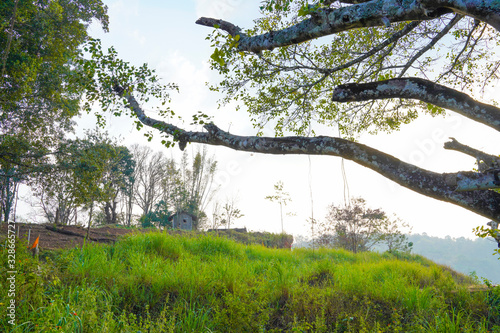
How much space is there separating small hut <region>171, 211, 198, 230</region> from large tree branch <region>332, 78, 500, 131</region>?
23434mm

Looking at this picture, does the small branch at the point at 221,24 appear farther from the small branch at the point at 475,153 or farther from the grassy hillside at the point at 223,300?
the grassy hillside at the point at 223,300

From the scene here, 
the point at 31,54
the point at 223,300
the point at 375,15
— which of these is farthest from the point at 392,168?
the point at 31,54

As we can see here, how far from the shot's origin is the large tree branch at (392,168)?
121 inches

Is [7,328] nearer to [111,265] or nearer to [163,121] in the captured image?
[111,265]

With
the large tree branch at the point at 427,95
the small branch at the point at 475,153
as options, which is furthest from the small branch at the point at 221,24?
the small branch at the point at 475,153

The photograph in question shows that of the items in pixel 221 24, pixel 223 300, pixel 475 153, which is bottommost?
pixel 223 300

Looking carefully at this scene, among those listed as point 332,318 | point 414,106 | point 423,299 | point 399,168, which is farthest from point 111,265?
point 414,106

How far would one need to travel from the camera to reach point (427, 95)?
11.2 ft

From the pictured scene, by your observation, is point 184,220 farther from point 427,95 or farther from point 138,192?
point 427,95

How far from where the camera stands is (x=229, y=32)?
4488 millimetres

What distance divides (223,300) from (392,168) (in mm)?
3262

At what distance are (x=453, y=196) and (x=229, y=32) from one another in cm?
358

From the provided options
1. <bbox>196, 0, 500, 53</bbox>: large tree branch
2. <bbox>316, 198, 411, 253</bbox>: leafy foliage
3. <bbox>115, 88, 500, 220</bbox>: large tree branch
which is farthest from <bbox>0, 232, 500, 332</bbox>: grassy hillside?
<bbox>316, 198, 411, 253</bbox>: leafy foliage

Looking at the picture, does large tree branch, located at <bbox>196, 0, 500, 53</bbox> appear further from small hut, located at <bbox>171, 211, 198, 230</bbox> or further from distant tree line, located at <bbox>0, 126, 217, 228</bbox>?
small hut, located at <bbox>171, 211, 198, 230</bbox>
